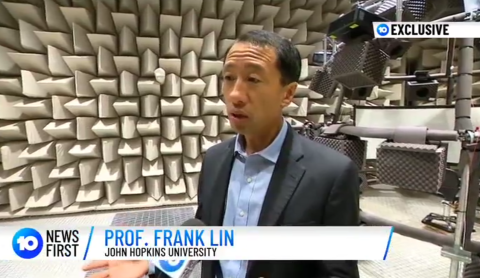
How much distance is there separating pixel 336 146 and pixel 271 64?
88cm

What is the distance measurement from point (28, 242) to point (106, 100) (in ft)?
5.36

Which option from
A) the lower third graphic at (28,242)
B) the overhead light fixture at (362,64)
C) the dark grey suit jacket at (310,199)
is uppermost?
the overhead light fixture at (362,64)

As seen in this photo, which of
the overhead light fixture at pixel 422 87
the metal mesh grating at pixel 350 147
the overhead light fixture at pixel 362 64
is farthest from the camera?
the overhead light fixture at pixel 422 87

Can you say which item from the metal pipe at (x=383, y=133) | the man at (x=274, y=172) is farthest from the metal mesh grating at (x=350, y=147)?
the man at (x=274, y=172)

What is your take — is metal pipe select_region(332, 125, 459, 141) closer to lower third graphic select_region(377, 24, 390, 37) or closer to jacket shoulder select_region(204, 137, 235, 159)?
lower third graphic select_region(377, 24, 390, 37)

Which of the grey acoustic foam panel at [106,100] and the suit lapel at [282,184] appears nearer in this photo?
the suit lapel at [282,184]

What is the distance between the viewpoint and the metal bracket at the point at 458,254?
2.97 feet

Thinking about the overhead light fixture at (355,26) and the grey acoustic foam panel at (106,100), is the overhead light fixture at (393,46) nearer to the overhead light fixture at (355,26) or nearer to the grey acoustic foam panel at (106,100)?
the overhead light fixture at (355,26)

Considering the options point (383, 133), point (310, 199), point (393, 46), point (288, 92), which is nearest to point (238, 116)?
point (288, 92)

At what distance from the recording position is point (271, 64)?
64 cm

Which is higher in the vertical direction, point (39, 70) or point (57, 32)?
point (57, 32)

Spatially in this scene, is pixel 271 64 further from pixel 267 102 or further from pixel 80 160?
pixel 80 160

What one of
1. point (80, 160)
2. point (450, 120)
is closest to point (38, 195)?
point (80, 160)

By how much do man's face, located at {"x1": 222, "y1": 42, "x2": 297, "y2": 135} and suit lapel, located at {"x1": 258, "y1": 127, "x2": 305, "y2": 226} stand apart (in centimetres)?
11
